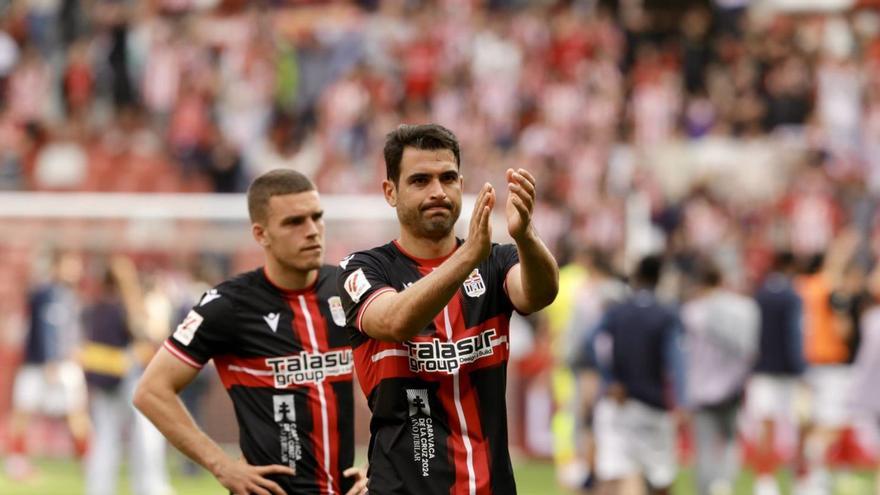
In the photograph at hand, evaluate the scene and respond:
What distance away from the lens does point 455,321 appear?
605 centimetres

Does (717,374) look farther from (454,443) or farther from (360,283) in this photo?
(360,283)

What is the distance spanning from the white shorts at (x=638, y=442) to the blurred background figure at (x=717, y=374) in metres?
1.08

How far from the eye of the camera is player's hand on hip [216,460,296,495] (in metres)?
6.94

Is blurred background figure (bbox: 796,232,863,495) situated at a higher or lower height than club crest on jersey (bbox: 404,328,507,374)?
higher

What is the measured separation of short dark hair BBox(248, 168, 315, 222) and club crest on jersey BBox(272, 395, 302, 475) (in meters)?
0.93

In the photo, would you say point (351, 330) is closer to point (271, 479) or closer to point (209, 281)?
point (271, 479)

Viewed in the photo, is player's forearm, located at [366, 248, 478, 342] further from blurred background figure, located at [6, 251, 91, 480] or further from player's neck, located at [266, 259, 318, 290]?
blurred background figure, located at [6, 251, 91, 480]

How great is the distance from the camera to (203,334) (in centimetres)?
729

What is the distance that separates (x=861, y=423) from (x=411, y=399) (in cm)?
1276

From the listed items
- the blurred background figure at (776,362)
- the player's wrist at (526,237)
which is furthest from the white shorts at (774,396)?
the player's wrist at (526,237)

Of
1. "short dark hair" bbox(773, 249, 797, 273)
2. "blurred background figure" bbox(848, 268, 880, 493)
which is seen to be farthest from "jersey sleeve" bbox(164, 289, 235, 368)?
"short dark hair" bbox(773, 249, 797, 273)

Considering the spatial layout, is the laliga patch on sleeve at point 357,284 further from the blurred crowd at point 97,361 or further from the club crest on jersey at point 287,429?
the blurred crowd at point 97,361

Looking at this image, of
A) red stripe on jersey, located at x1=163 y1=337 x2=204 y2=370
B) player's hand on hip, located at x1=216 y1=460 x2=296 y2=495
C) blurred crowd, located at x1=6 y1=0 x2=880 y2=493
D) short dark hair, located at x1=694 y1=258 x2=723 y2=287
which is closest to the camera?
player's hand on hip, located at x1=216 y1=460 x2=296 y2=495

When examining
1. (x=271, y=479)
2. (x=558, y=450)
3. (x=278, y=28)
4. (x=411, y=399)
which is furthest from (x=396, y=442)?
(x=278, y=28)
